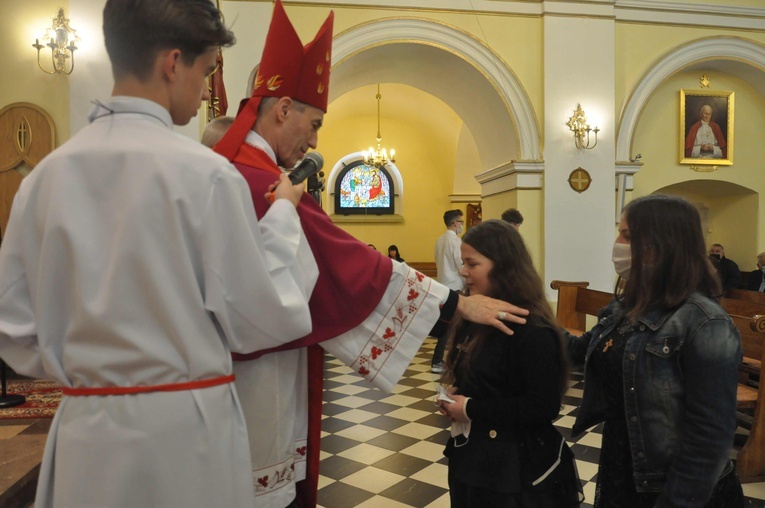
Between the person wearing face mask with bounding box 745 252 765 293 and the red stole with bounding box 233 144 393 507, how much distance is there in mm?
9039

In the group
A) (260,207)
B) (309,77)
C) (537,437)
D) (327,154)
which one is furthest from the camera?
(327,154)

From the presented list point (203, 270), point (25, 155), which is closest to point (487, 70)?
point (25, 155)

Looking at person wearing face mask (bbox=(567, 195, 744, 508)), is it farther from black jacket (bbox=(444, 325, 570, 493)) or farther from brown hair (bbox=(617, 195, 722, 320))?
black jacket (bbox=(444, 325, 570, 493))

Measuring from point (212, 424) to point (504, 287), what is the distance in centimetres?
110

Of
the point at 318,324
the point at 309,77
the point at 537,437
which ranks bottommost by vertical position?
the point at 537,437

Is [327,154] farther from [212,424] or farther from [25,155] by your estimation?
[212,424]

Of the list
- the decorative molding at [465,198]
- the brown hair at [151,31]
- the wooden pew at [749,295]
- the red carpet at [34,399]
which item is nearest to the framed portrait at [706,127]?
the wooden pew at [749,295]

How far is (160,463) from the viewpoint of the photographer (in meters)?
1.12

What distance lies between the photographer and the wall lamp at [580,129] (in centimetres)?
820

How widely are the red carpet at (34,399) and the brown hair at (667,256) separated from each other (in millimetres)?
3379

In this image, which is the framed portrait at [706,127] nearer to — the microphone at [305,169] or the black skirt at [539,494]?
the black skirt at [539,494]

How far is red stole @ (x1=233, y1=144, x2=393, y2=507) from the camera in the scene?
1.58 m

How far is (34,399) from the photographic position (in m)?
4.27

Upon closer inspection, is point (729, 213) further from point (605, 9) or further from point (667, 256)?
point (667, 256)
